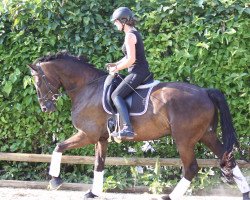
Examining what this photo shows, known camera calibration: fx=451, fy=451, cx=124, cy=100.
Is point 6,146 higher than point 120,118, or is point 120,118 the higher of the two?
point 120,118

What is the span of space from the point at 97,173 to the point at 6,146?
2.21 metres

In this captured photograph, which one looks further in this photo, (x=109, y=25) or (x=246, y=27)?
(x=109, y=25)

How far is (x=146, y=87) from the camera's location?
20.7ft

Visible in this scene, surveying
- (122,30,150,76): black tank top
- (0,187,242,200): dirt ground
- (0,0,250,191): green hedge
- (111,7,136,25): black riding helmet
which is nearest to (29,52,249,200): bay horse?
(122,30,150,76): black tank top

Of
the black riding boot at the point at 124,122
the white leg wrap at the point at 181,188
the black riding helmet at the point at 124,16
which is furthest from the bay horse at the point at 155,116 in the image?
the black riding helmet at the point at 124,16

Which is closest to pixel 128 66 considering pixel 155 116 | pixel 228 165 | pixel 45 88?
pixel 155 116

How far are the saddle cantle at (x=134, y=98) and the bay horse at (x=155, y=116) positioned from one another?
69 millimetres

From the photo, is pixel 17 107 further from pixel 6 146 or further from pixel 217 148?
pixel 217 148

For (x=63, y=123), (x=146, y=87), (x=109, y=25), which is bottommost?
(x=63, y=123)

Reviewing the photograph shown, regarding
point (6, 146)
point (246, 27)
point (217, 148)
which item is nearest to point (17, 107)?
point (6, 146)

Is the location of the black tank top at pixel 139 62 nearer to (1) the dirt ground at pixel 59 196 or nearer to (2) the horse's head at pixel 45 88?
(2) the horse's head at pixel 45 88

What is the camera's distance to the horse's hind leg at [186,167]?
608 cm

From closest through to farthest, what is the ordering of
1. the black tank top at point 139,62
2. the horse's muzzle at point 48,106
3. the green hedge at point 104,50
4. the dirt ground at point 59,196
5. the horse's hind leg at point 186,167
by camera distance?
the horse's hind leg at point 186,167, the black tank top at point 139,62, the horse's muzzle at point 48,106, the dirt ground at point 59,196, the green hedge at point 104,50

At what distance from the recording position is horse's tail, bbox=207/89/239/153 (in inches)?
242
